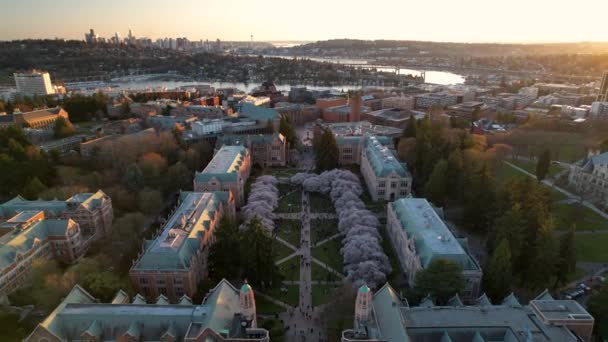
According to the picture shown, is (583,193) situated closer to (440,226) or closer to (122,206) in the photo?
(440,226)

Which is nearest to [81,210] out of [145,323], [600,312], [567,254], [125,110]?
[145,323]

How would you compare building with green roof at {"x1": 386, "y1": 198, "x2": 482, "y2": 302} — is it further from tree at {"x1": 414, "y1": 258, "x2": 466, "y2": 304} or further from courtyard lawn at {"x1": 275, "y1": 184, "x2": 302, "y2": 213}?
courtyard lawn at {"x1": 275, "y1": 184, "x2": 302, "y2": 213}

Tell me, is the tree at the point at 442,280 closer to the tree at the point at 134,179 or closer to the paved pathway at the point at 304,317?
the paved pathway at the point at 304,317

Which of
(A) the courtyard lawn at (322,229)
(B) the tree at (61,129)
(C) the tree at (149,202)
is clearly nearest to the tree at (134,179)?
(C) the tree at (149,202)

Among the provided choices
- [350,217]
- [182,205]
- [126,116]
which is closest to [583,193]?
[350,217]

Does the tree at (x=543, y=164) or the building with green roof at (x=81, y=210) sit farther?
the tree at (x=543, y=164)

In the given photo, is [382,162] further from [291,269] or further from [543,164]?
[291,269]
